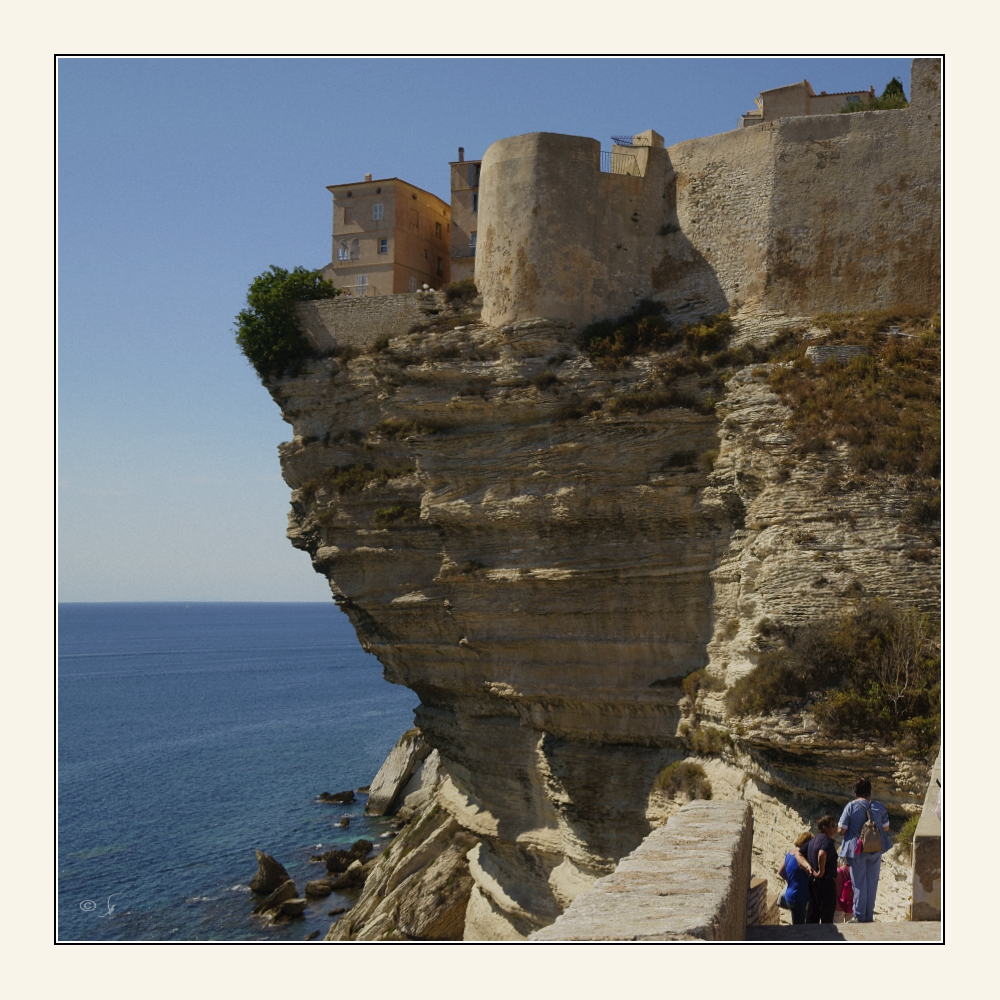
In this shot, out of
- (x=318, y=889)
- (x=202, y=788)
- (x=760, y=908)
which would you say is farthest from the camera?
(x=202, y=788)

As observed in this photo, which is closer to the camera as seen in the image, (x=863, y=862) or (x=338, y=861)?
(x=863, y=862)

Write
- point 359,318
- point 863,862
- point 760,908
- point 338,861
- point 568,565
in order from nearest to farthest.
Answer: point 760,908
point 863,862
point 568,565
point 359,318
point 338,861

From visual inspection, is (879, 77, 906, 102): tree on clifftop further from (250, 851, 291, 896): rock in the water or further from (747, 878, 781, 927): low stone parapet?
(250, 851, 291, 896): rock in the water

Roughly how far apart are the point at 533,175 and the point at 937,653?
16.3m

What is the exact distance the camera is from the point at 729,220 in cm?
2747

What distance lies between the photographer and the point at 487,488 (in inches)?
1097

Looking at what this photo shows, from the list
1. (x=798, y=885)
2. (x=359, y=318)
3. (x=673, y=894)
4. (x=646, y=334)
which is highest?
(x=359, y=318)

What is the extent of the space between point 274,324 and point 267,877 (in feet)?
78.3

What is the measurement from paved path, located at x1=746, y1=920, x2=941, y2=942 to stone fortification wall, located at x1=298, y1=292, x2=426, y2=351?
79.9ft

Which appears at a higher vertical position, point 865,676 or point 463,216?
point 463,216

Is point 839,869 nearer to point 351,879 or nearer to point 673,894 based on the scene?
point 673,894

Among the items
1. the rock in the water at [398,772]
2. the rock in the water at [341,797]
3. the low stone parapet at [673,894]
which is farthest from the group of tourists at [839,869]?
the rock in the water at [341,797]

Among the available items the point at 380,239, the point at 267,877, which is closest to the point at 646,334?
the point at 380,239

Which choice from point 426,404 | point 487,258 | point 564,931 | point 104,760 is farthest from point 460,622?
point 104,760
